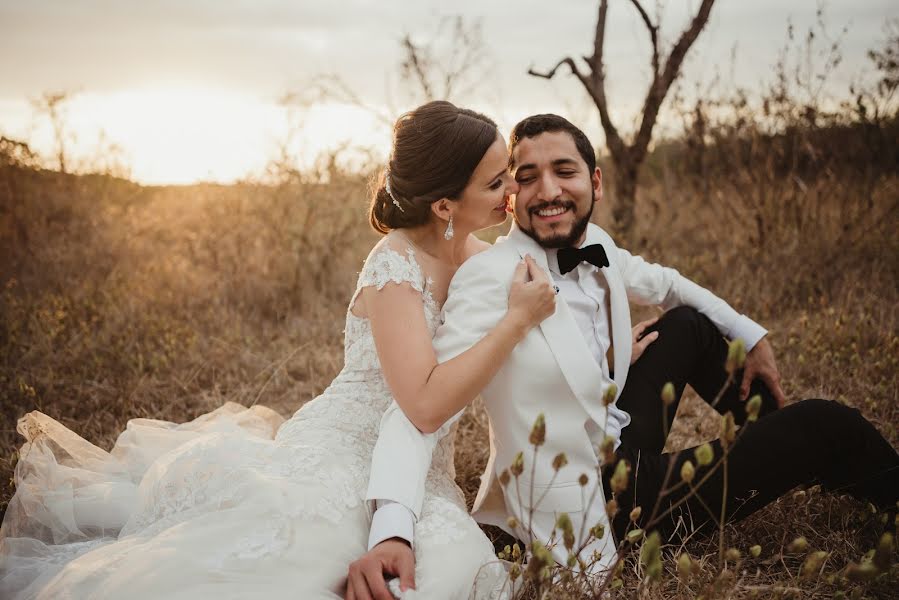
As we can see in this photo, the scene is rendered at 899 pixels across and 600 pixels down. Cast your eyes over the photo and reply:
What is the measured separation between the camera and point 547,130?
2.62 metres

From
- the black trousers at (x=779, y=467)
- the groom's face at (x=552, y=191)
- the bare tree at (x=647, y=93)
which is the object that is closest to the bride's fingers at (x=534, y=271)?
the groom's face at (x=552, y=191)

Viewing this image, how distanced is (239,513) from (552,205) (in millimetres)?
1567

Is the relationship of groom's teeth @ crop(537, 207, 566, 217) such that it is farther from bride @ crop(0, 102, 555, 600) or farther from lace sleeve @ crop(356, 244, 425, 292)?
lace sleeve @ crop(356, 244, 425, 292)

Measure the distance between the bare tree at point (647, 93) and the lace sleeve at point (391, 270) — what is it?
4.34 m

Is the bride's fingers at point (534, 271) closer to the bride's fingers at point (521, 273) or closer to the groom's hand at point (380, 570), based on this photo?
the bride's fingers at point (521, 273)

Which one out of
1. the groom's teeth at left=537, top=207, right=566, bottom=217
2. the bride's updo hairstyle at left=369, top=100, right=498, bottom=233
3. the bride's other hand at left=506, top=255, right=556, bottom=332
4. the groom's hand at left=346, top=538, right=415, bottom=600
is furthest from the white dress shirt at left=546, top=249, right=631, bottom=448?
the groom's hand at left=346, top=538, right=415, bottom=600

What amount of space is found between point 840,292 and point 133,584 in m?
5.72

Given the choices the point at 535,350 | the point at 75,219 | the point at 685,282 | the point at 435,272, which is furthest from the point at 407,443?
the point at 75,219

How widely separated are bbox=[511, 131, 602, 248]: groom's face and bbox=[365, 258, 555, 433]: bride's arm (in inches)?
11.8

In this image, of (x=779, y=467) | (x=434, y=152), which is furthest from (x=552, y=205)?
(x=779, y=467)

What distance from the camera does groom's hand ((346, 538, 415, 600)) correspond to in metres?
1.77

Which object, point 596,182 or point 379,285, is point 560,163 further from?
point 379,285

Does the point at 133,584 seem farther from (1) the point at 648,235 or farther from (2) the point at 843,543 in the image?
(1) the point at 648,235

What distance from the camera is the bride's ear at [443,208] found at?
2.47 meters
